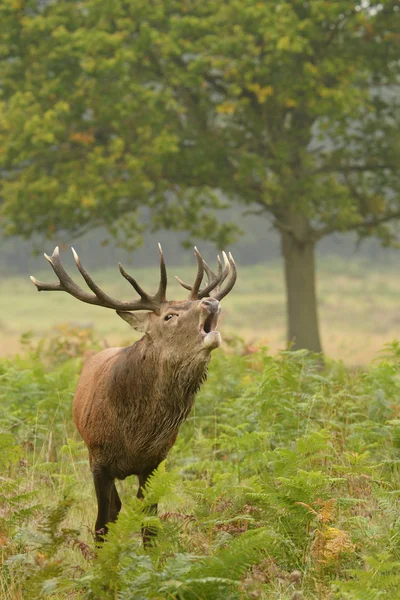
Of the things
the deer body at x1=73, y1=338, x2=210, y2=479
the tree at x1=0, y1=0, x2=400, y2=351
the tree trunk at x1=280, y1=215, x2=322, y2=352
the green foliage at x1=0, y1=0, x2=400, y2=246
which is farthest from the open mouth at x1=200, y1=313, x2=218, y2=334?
the tree trunk at x1=280, y1=215, x2=322, y2=352

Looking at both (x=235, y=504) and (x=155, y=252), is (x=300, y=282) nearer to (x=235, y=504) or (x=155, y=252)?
(x=235, y=504)

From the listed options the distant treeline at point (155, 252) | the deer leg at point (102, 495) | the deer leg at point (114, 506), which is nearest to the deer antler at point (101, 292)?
the deer leg at point (102, 495)

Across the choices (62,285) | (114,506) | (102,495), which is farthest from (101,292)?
(114,506)

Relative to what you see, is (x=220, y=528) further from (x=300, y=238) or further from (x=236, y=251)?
(x=236, y=251)

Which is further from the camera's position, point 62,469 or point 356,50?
point 356,50

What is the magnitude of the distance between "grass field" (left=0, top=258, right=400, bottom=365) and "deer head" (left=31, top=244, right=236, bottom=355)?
537 inches

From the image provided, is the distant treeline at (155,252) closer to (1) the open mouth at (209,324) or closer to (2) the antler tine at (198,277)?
(2) the antler tine at (198,277)

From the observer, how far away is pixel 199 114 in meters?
17.2

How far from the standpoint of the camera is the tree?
15.0 metres

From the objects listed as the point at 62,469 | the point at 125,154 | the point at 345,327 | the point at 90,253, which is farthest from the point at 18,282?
the point at 62,469

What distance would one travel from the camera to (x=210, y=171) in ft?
52.3

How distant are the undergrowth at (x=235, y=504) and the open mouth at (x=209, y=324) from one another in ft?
2.61

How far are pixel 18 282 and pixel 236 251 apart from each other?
64.3ft

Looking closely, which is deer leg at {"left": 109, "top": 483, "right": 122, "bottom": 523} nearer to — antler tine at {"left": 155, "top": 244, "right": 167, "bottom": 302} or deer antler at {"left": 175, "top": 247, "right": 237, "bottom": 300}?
antler tine at {"left": 155, "top": 244, "right": 167, "bottom": 302}
